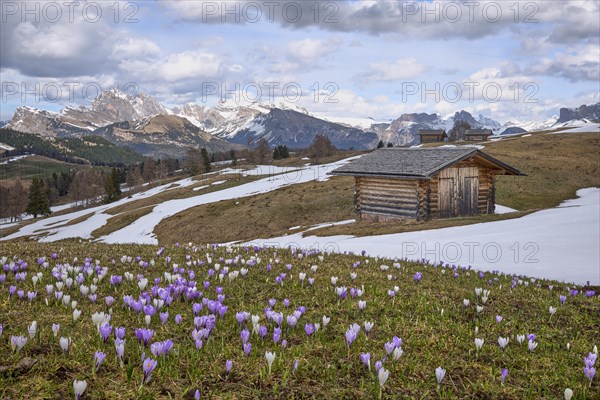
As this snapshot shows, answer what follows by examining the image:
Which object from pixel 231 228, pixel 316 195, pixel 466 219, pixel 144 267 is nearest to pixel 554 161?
pixel 316 195

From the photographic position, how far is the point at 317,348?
4.45 metres

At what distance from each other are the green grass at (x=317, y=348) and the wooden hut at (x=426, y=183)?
97.2 feet

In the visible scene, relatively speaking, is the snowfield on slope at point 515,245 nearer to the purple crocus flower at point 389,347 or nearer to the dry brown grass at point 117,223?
the purple crocus flower at point 389,347

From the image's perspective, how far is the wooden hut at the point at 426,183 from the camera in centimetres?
3731

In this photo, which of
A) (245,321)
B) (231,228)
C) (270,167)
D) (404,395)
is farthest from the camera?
(270,167)

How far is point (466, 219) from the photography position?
3494 cm

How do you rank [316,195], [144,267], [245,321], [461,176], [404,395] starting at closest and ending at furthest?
[404,395] → [245,321] → [144,267] → [461,176] → [316,195]

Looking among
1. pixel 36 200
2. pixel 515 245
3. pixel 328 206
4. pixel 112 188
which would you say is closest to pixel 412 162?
pixel 515 245

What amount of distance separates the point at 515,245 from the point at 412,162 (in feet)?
52.6

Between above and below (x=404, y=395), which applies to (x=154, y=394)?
above

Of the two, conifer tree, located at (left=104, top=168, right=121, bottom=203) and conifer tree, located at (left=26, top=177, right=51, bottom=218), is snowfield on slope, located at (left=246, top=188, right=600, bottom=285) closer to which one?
conifer tree, located at (left=104, top=168, right=121, bottom=203)

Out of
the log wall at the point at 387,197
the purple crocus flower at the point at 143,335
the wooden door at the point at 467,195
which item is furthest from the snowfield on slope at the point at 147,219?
the purple crocus flower at the point at 143,335

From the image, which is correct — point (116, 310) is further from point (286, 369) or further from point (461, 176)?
point (461, 176)

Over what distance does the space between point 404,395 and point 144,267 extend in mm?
5501
